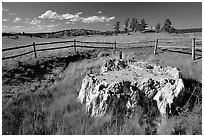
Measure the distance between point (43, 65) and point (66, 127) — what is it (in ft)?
24.0

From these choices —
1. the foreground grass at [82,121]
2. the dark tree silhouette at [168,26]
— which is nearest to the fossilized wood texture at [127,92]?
the foreground grass at [82,121]

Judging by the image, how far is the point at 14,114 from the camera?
4.95m

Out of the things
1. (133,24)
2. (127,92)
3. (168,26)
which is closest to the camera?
(127,92)

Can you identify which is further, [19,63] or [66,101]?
[19,63]

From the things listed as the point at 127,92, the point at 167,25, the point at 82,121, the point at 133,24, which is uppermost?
the point at 133,24

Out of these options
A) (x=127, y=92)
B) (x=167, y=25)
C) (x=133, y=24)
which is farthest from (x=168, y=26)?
(x=127, y=92)

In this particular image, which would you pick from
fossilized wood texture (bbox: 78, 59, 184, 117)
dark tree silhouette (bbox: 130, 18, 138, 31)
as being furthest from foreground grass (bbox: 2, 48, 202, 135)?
dark tree silhouette (bbox: 130, 18, 138, 31)

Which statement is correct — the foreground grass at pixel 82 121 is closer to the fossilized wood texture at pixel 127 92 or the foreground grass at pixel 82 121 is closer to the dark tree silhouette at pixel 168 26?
the fossilized wood texture at pixel 127 92

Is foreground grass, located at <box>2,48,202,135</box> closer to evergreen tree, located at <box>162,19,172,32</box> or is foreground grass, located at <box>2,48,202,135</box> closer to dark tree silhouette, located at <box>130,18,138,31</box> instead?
evergreen tree, located at <box>162,19,172,32</box>

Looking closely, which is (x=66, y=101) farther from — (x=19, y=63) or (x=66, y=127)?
(x=19, y=63)

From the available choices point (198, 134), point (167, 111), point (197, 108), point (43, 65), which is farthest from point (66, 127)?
point (43, 65)

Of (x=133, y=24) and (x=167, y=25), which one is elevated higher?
(x=133, y=24)

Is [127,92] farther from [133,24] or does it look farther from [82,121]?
[133,24]

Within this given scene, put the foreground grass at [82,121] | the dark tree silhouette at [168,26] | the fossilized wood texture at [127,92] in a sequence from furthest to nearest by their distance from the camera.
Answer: the dark tree silhouette at [168,26] < the fossilized wood texture at [127,92] < the foreground grass at [82,121]
